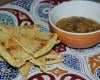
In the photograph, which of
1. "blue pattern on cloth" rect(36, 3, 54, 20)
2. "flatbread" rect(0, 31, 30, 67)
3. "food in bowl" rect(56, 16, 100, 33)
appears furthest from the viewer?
"blue pattern on cloth" rect(36, 3, 54, 20)

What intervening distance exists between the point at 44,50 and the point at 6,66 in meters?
0.13

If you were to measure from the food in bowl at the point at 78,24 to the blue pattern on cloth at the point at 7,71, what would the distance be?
0.23m

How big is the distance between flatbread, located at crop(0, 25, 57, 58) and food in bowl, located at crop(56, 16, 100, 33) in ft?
0.22

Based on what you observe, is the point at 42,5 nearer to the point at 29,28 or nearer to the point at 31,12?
the point at 31,12

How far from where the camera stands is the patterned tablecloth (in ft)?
2.83

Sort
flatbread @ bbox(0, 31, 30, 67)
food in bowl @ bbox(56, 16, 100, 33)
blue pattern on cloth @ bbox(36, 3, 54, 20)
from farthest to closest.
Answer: blue pattern on cloth @ bbox(36, 3, 54, 20) < food in bowl @ bbox(56, 16, 100, 33) < flatbread @ bbox(0, 31, 30, 67)

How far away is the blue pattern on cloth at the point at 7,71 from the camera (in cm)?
85

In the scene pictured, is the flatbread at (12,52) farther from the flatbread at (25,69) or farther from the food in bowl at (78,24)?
the food in bowl at (78,24)

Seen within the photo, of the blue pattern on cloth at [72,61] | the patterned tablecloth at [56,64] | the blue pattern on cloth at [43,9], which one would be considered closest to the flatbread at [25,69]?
the patterned tablecloth at [56,64]

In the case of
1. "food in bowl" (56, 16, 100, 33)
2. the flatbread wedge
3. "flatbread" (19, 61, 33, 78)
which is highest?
"food in bowl" (56, 16, 100, 33)

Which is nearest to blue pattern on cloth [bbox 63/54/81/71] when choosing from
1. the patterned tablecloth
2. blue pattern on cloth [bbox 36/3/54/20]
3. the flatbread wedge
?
the patterned tablecloth

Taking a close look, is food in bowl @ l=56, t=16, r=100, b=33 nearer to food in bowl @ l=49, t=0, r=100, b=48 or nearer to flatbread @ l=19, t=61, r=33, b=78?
food in bowl @ l=49, t=0, r=100, b=48

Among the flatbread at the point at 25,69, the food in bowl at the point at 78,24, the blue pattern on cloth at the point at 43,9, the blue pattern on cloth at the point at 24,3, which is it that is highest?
the blue pattern on cloth at the point at 24,3

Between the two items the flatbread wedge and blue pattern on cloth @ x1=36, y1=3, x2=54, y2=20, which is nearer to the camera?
the flatbread wedge
